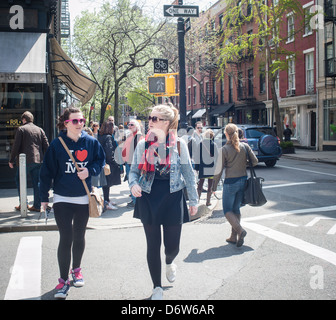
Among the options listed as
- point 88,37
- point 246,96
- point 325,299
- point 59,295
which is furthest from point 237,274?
point 246,96

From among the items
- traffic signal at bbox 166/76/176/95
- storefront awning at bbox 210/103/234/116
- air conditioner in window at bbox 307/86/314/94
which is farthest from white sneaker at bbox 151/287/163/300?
storefront awning at bbox 210/103/234/116

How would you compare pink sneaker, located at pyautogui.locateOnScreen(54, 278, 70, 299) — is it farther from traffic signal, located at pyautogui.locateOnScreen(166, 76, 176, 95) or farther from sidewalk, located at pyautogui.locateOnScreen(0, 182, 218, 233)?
traffic signal, located at pyautogui.locateOnScreen(166, 76, 176, 95)

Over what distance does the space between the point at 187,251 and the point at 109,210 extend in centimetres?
340

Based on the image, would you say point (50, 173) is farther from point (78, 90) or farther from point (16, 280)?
point (78, 90)

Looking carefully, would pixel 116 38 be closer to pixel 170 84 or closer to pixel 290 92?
pixel 290 92

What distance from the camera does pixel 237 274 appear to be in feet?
16.1

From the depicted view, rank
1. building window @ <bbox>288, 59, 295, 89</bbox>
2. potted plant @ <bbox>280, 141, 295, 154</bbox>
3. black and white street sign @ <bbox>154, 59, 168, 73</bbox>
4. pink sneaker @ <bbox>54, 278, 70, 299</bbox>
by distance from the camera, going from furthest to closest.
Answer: building window @ <bbox>288, 59, 295, 89</bbox> → potted plant @ <bbox>280, 141, 295, 154</bbox> → black and white street sign @ <bbox>154, 59, 168, 73</bbox> → pink sneaker @ <bbox>54, 278, 70, 299</bbox>

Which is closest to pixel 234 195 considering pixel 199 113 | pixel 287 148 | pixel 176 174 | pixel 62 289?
pixel 176 174

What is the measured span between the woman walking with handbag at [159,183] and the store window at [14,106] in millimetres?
8676

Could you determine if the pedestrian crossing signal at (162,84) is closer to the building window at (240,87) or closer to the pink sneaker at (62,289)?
the pink sneaker at (62,289)

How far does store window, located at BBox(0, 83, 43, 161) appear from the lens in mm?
11969

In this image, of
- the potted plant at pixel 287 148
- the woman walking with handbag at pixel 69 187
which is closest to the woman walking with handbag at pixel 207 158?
Result: the woman walking with handbag at pixel 69 187

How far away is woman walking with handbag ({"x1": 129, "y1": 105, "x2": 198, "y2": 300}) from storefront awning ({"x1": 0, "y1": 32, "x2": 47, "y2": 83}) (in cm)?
707

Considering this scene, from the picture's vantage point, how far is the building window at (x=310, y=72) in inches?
1109
